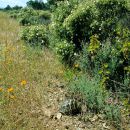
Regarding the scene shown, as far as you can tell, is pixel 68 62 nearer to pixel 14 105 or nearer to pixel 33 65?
pixel 33 65

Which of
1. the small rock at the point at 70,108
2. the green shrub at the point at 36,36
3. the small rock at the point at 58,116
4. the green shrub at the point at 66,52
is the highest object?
the green shrub at the point at 36,36

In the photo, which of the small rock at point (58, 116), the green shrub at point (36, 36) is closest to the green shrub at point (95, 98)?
the small rock at point (58, 116)

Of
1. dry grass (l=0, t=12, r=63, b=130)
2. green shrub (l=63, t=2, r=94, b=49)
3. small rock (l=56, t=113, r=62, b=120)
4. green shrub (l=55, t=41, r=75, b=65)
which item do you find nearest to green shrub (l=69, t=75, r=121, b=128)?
small rock (l=56, t=113, r=62, b=120)

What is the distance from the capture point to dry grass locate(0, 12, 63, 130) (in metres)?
5.23

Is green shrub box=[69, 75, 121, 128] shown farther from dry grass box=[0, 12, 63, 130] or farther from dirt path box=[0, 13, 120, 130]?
dry grass box=[0, 12, 63, 130]

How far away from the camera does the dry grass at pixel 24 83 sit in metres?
5.23

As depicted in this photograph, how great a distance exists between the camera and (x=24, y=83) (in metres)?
5.82

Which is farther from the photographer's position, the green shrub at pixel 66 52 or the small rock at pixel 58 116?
the green shrub at pixel 66 52

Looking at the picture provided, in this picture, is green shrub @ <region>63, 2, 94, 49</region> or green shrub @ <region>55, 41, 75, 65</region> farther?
green shrub @ <region>63, 2, 94, 49</region>

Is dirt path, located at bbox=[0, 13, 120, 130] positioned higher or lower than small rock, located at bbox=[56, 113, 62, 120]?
higher

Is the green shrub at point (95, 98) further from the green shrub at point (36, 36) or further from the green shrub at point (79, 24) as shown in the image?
the green shrub at point (36, 36)

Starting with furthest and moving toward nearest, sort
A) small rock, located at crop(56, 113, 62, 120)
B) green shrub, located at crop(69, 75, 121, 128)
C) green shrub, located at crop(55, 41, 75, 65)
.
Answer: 1. green shrub, located at crop(55, 41, 75, 65)
2. small rock, located at crop(56, 113, 62, 120)
3. green shrub, located at crop(69, 75, 121, 128)

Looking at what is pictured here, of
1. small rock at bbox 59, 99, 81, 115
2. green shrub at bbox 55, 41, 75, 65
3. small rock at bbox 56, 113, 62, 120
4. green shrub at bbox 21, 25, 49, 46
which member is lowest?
small rock at bbox 56, 113, 62, 120

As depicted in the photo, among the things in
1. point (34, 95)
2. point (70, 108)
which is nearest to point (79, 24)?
point (34, 95)
